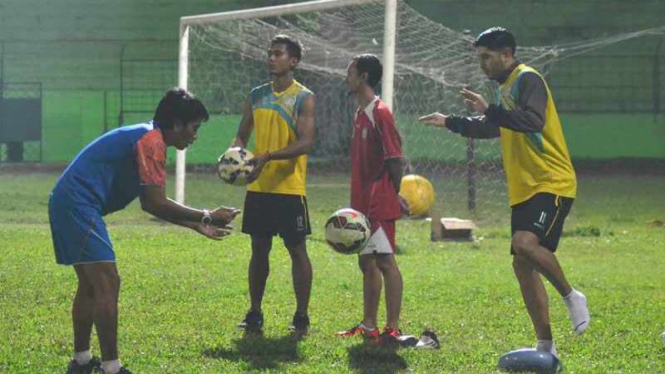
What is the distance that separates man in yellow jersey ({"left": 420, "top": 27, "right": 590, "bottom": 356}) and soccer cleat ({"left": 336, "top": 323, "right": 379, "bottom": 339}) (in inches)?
48.1

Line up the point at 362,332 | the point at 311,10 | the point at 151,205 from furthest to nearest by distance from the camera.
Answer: the point at 311,10
the point at 362,332
the point at 151,205

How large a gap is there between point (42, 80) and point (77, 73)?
0.87m

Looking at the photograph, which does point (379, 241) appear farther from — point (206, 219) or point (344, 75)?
point (344, 75)

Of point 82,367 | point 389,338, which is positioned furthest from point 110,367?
point 389,338

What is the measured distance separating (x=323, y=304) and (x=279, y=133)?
5.58 feet

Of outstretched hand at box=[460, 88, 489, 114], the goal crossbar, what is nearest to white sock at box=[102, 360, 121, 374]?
outstretched hand at box=[460, 88, 489, 114]

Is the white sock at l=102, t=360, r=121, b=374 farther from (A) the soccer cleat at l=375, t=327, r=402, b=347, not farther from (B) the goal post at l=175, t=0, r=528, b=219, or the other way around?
(B) the goal post at l=175, t=0, r=528, b=219

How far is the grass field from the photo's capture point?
7539mm

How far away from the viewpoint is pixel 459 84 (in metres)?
20.5

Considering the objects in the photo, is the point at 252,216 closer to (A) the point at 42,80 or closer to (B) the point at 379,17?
(B) the point at 379,17

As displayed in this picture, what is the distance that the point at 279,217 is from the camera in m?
8.71

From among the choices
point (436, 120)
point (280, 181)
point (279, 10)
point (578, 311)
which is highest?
point (279, 10)

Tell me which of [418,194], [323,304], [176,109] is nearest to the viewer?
[176,109]

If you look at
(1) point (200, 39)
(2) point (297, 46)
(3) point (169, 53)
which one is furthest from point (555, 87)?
(2) point (297, 46)
